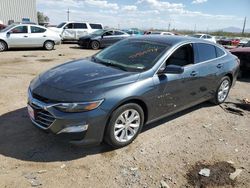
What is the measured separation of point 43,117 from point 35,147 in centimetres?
60

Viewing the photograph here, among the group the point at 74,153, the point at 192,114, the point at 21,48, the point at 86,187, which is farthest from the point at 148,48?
the point at 21,48

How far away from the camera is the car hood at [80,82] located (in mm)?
3584

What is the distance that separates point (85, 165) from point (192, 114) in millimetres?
2898

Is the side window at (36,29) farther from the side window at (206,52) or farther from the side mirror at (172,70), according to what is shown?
the side mirror at (172,70)

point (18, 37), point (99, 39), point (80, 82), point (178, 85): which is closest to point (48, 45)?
point (18, 37)

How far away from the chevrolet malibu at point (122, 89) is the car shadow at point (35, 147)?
1.07 feet

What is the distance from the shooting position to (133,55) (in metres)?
4.70

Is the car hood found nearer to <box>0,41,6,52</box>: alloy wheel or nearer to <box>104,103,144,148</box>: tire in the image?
<box>104,103,144,148</box>: tire

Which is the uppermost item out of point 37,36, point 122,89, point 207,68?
point 207,68

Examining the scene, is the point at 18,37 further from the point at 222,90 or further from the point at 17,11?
the point at 17,11

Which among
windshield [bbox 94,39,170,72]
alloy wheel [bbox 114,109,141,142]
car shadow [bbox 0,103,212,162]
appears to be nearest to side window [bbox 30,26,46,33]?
windshield [bbox 94,39,170,72]

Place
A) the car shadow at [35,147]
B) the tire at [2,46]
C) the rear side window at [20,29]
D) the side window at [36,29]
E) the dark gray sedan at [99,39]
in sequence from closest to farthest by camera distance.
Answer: the car shadow at [35,147]
the tire at [2,46]
the rear side window at [20,29]
the side window at [36,29]
the dark gray sedan at [99,39]

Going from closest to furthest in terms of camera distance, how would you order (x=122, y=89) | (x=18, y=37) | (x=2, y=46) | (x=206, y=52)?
(x=122, y=89), (x=206, y=52), (x=2, y=46), (x=18, y=37)

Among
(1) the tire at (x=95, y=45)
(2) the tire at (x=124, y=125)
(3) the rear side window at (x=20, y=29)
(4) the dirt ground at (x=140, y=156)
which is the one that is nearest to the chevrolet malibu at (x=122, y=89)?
(2) the tire at (x=124, y=125)
